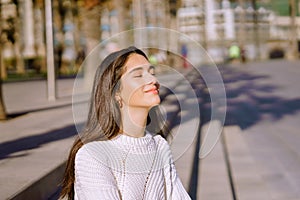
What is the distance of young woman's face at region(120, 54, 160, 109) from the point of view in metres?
2.31

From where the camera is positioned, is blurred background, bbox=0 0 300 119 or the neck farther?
blurred background, bbox=0 0 300 119

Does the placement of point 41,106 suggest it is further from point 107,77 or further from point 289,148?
point 107,77

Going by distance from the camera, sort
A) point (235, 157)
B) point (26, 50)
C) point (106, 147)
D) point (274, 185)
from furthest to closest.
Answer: point (26, 50), point (235, 157), point (274, 185), point (106, 147)

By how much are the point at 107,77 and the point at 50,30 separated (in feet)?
48.4

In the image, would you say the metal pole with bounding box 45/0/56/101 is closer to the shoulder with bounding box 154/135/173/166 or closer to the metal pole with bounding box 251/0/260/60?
the shoulder with bounding box 154/135/173/166

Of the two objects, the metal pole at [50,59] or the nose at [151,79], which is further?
the metal pole at [50,59]

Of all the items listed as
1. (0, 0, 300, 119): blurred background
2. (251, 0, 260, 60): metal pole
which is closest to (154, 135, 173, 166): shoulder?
(0, 0, 300, 119): blurred background

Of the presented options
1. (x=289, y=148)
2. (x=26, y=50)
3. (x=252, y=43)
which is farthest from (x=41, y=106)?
(x=26, y=50)

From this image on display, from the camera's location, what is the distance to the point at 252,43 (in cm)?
6712

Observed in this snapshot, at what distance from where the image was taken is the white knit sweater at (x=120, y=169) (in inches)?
90.0

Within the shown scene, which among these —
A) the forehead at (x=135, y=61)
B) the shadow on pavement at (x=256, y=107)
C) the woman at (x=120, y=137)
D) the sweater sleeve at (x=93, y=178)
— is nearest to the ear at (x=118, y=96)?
the woman at (x=120, y=137)

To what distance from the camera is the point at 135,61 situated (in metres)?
2.36

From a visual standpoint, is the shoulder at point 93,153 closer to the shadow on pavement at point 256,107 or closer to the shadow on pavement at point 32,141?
the shadow on pavement at point 32,141

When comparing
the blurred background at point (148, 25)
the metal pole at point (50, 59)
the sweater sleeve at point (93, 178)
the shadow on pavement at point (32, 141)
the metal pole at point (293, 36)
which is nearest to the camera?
the sweater sleeve at point (93, 178)
